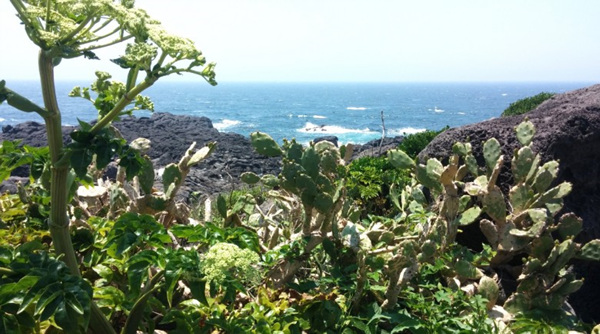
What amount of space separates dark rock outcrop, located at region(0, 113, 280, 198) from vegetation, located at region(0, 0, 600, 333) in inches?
416

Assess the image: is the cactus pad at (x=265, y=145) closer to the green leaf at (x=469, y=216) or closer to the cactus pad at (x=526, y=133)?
the green leaf at (x=469, y=216)

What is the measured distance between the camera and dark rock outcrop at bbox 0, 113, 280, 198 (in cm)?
1866

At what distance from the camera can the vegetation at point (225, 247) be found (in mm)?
1498

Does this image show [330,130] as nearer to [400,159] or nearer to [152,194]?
[400,159]

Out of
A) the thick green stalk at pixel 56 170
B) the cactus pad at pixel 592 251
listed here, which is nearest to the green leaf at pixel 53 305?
the thick green stalk at pixel 56 170

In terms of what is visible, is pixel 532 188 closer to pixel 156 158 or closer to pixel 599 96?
pixel 599 96

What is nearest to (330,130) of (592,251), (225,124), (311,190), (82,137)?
(225,124)

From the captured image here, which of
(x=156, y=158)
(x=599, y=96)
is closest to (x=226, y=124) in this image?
(x=156, y=158)

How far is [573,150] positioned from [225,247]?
340cm

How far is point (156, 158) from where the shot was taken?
95.5ft

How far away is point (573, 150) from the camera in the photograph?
13.6 feet

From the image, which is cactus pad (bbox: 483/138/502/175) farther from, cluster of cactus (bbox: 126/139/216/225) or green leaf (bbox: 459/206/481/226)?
cluster of cactus (bbox: 126/139/216/225)

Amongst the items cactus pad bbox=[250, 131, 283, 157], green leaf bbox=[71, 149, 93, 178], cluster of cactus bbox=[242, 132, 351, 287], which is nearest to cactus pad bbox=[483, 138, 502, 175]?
cluster of cactus bbox=[242, 132, 351, 287]

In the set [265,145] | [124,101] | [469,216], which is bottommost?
[469,216]
